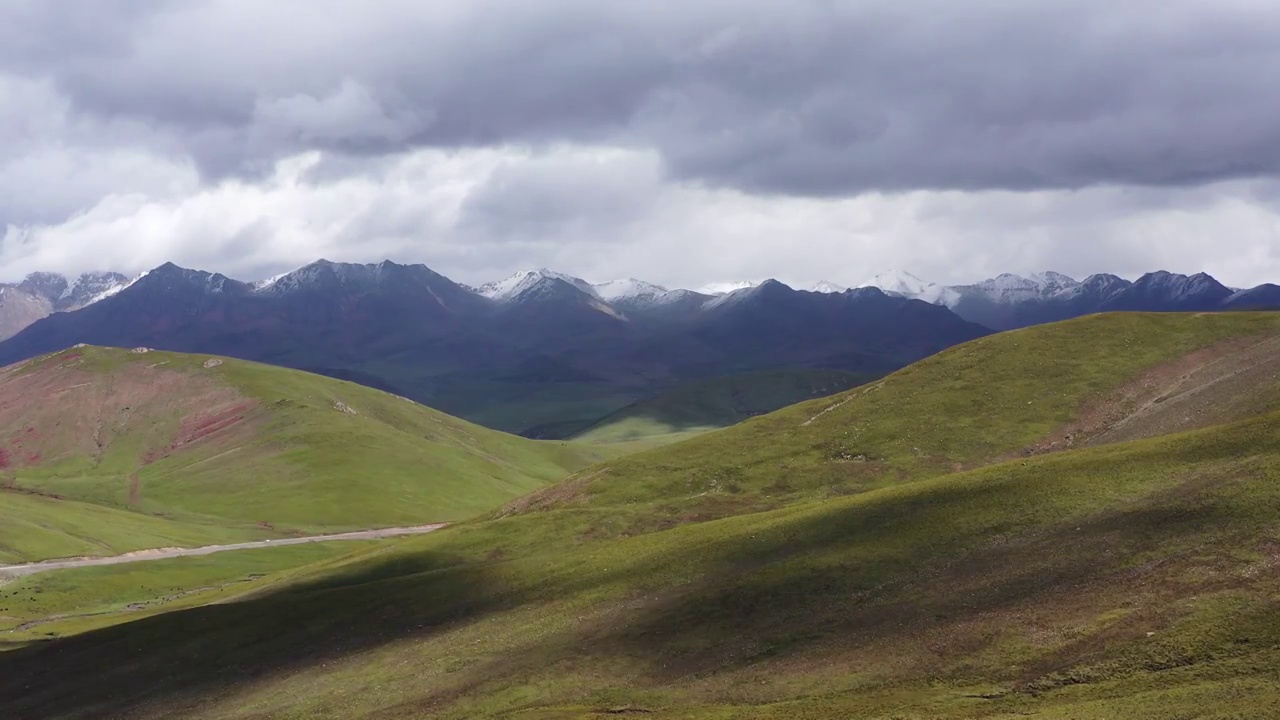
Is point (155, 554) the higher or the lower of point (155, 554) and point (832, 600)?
the lower

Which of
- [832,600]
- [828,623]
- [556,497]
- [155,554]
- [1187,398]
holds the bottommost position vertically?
[828,623]

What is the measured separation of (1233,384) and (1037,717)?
81.1 m

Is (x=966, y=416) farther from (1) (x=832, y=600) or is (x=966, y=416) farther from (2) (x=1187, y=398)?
(1) (x=832, y=600)

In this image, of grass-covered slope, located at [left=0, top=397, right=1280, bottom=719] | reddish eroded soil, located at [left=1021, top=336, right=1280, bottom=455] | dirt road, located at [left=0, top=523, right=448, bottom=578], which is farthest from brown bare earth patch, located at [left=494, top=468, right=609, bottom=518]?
reddish eroded soil, located at [left=1021, top=336, right=1280, bottom=455]

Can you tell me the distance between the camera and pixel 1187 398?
110m

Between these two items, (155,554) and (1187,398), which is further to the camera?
(155,554)

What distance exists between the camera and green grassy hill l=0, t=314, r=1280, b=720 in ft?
157

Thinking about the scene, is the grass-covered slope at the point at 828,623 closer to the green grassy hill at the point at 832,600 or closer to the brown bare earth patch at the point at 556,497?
the green grassy hill at the point at 832,600

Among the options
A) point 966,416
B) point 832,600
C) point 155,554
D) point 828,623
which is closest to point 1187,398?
point 966,416

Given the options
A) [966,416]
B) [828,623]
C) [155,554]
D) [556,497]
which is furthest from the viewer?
[155,554]

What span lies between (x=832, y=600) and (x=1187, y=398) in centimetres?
6736

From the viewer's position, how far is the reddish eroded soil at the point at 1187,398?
98125mm

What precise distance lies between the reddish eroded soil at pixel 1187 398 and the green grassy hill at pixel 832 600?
1.68 feet

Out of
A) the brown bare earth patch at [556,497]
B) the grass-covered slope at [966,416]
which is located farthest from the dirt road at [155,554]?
the grass-covered slope at [966,416]
